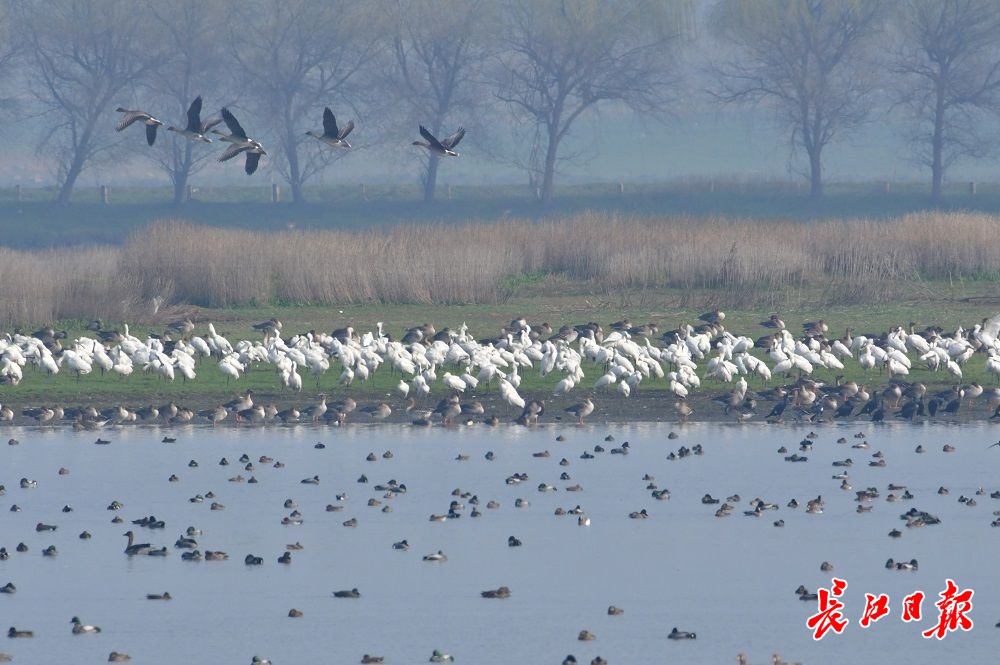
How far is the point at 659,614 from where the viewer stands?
48.9ft

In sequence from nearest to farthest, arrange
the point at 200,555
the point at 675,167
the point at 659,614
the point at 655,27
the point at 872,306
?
1. the point at 659,614
2. the point at 200,555
3. the point at 872,306
4. the point at 655,27
5. the point at 675,167

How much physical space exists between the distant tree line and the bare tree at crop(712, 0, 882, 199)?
0.07 meters

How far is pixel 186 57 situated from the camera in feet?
236

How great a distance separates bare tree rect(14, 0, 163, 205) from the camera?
2790 inches

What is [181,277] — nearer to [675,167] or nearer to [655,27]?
[655,27]

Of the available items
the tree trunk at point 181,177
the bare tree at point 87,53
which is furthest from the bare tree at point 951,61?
the bare tree at point 87,53

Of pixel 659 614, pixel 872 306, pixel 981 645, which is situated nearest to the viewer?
pixel 981 645

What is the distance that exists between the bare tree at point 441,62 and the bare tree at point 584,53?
1089 millimetres

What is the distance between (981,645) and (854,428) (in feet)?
32.6

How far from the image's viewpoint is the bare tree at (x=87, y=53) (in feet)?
233

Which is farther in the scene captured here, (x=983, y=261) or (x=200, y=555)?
(x=983, y=261)

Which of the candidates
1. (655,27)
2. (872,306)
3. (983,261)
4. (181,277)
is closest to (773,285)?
(872,306)

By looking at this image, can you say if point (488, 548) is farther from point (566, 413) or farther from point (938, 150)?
point (938, 150)

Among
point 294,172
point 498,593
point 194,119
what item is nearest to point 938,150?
point 294,172
